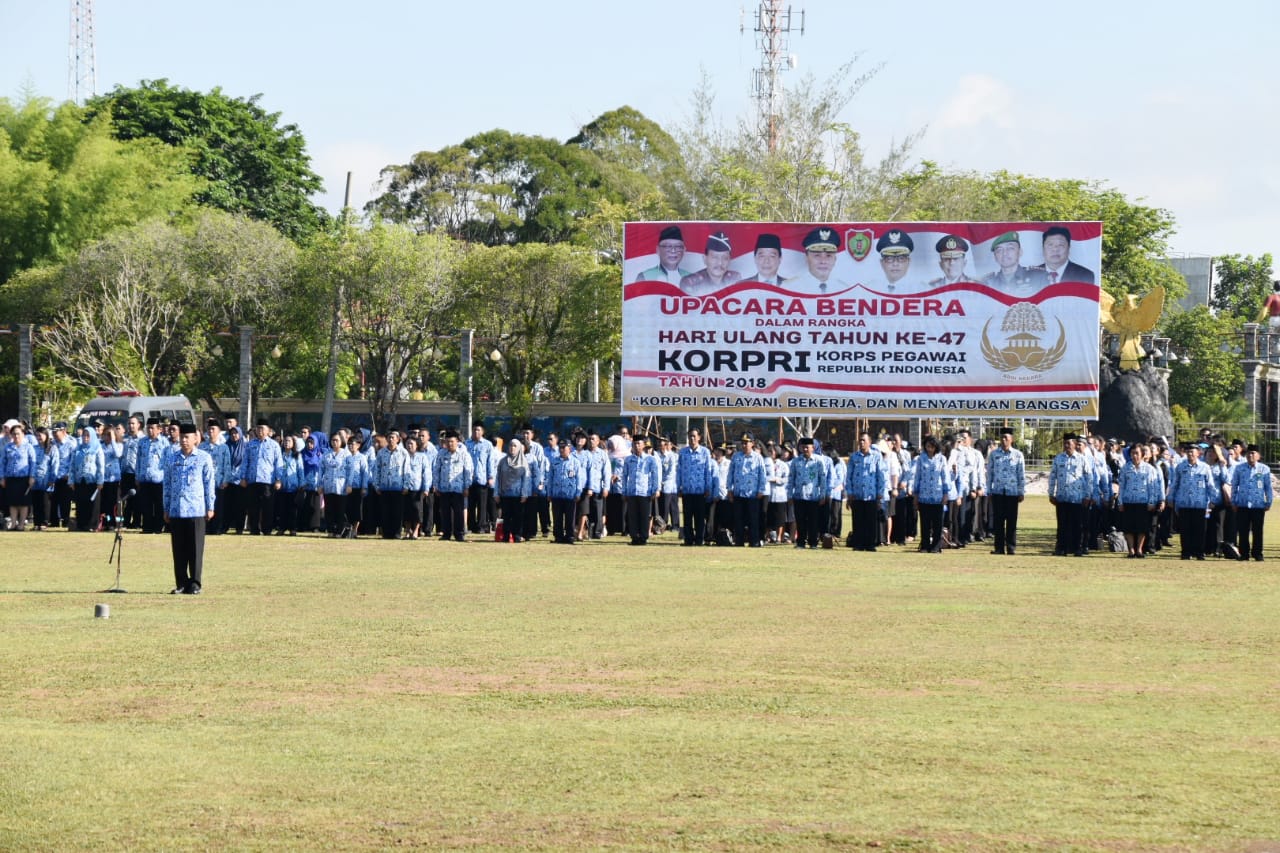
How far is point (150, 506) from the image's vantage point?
24.6m

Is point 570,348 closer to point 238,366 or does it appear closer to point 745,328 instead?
point 238,366

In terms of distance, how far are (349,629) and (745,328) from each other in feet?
49.4

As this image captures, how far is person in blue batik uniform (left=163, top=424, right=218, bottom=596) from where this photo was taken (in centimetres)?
1545

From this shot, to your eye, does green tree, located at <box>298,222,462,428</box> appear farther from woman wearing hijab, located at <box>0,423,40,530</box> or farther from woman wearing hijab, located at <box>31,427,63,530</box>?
woman wearing hijab, located at <box>0,423,40,530</box>

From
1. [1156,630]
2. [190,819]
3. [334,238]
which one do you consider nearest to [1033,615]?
[1156,630]

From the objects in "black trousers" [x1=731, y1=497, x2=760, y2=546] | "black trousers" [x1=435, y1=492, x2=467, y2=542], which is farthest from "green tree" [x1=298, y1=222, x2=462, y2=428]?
"black trousers" [x1=731, y1=497, x2=760, y2=546]

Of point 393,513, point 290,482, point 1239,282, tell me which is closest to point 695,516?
point 393,513

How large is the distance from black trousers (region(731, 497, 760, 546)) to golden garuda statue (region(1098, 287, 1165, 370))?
468 inches

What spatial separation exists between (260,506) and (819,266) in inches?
368

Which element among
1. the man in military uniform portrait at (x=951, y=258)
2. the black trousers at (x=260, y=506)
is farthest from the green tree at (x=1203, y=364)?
the black trousers at (x=260, y=506)

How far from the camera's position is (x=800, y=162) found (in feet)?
139

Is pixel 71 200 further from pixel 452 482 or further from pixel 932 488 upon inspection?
pixel 932 488

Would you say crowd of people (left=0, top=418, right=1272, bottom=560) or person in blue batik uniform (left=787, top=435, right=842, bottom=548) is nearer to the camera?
crowd of people (left=0, top=418, right=1272, bottom=560)

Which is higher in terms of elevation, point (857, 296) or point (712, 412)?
point (857, 296)
